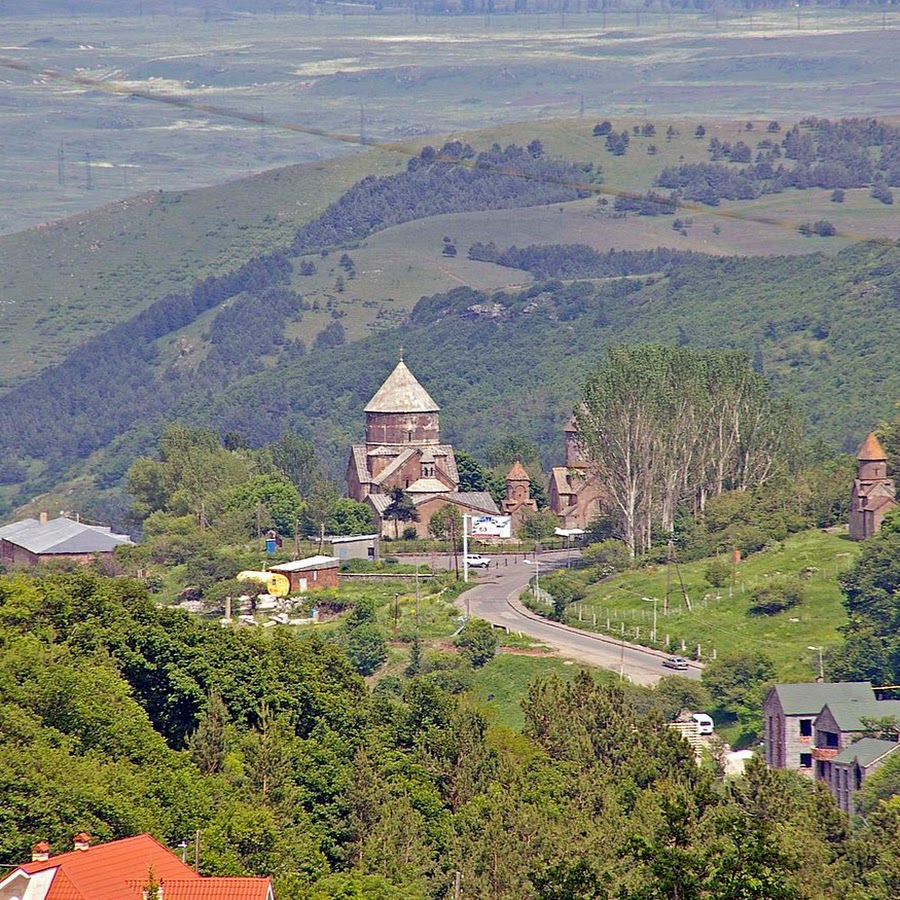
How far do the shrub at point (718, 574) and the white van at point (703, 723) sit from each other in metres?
18.9

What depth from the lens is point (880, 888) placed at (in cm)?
5569

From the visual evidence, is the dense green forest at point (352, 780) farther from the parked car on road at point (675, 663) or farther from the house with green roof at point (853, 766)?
the parked car on road at point (675, 663)

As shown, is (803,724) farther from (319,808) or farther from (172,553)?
(172,553)

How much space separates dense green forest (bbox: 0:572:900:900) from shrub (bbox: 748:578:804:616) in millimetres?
22402

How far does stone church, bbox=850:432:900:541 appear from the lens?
110 metres

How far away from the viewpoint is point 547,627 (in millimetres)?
105250

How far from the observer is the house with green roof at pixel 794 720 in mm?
84125

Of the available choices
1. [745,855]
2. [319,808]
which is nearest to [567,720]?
[319,808]

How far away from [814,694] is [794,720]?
1833mm

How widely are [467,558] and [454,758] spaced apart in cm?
5359

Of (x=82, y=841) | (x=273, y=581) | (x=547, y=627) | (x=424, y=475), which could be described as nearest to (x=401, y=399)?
(x=424, y=475)

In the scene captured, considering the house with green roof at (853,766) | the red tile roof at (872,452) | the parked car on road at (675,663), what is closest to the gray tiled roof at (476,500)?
the red tile roof at (872,452)

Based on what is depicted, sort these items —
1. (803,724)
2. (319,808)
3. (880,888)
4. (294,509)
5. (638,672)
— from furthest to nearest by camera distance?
(294,509) < (638,672) < (803,724) < (319,808) < (880,888)

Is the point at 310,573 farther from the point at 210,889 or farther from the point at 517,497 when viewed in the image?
the point at 210,889
